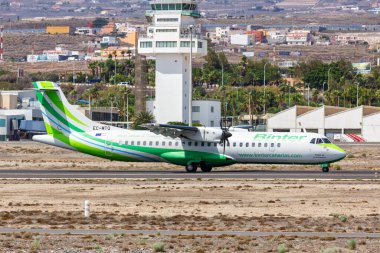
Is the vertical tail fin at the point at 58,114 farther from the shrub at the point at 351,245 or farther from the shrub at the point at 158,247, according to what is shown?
the shrub at the point at 351,245

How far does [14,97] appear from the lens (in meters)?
159

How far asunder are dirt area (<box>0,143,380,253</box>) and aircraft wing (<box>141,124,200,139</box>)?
26.2 ft

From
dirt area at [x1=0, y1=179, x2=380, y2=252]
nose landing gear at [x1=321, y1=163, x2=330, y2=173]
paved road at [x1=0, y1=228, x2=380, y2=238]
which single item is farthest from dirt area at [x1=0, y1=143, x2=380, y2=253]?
nose landing gear at [x1=321, y1=163, x2=330, y2=173]

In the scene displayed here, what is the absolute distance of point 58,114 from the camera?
74500 millimetres

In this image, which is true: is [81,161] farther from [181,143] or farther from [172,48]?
[172,48]

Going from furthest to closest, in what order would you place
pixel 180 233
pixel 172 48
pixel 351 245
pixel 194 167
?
pixel 172 48
pixel 194 167
pixel 180 233
pixel 351 245

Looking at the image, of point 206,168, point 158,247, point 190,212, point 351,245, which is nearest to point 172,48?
point 206,168

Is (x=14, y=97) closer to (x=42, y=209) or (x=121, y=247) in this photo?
(x=42, y=209)

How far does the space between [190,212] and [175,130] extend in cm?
2601

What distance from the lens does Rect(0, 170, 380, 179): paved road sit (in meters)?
67.2

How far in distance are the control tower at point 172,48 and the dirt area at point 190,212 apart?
68.1m

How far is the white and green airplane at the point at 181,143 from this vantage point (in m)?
71.1

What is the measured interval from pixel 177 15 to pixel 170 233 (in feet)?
312

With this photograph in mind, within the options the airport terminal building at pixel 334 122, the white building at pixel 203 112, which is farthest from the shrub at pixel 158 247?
the white building at pixel 203 112
